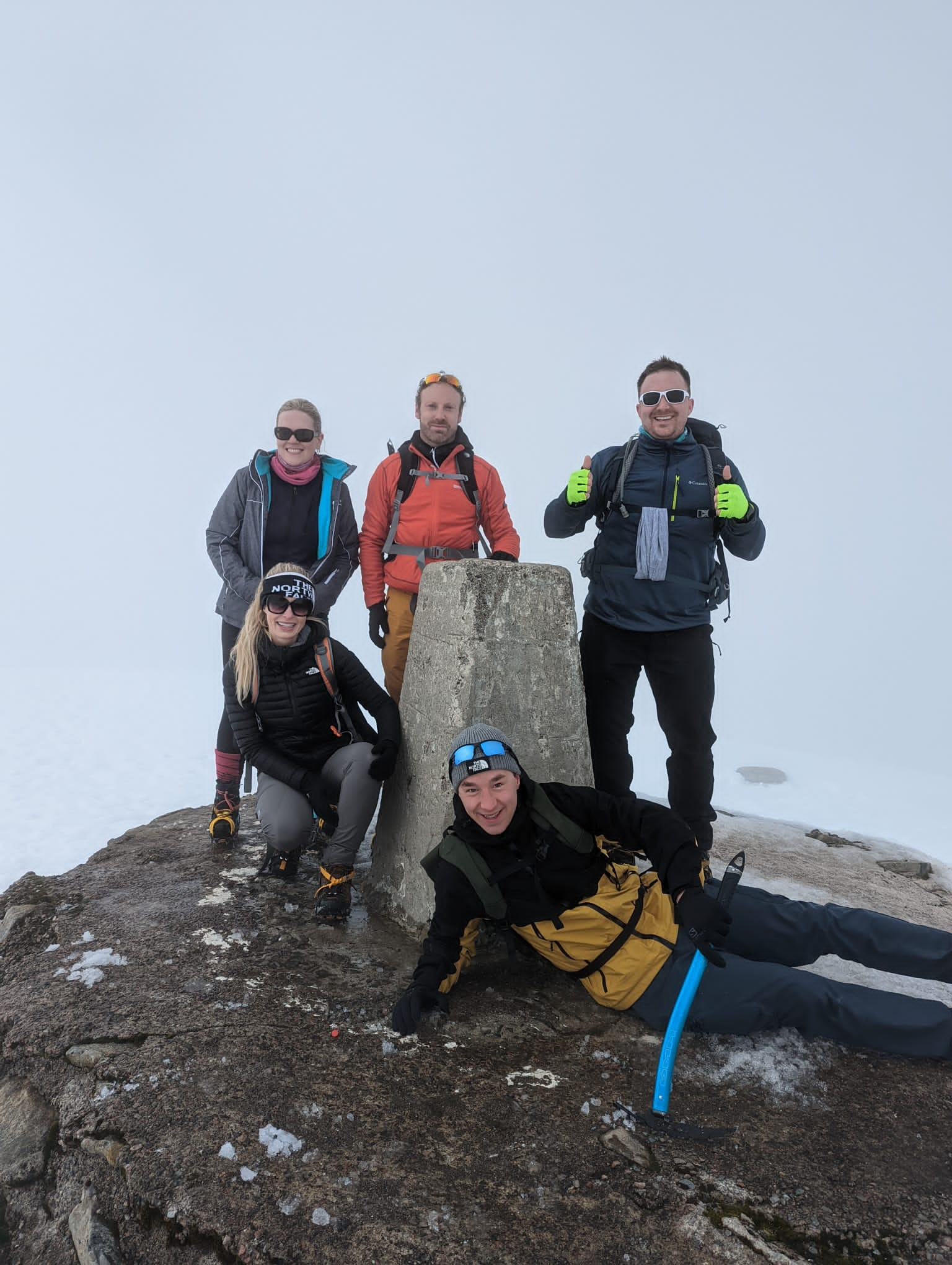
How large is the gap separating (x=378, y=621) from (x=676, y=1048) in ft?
8.97

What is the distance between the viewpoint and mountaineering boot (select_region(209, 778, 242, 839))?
4812mm

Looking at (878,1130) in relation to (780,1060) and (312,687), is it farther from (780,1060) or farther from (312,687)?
(312,687)

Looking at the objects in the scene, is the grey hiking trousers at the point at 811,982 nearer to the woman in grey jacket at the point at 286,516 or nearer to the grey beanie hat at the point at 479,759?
the grey beanie hat at the point at 479,759

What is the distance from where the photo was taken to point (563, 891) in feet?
9.80

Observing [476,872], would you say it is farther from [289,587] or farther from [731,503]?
[731,503]

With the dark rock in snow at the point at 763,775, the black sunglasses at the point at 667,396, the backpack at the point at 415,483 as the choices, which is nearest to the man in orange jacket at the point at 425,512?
the backpack at the point at 415,483

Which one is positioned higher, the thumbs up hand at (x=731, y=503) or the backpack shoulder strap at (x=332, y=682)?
the thumbs up hand at (x=731, y=503)

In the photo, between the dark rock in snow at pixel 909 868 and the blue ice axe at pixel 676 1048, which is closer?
the blue ice axe at pixel 676 1048

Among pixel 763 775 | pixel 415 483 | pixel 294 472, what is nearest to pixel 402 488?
pixel 415 483

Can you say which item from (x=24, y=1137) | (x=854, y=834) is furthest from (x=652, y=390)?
(x=854, y=834)

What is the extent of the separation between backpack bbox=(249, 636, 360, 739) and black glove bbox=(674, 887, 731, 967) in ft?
6.56

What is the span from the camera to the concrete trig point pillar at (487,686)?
12.1 feet

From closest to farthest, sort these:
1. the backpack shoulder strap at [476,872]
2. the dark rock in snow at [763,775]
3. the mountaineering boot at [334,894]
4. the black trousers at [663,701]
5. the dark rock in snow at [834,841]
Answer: the backpack shoulder strap at [476,872] < the mountaineering boot at [334,894] < the black trousers at [663,701] < the dark rock in snow at [834,841] < the dark rock in snow at [763,775]

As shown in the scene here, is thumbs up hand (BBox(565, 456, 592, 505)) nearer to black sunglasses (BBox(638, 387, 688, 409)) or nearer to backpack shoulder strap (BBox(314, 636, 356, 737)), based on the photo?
black sunglasses (BBox(638, 387, 688, 409))
